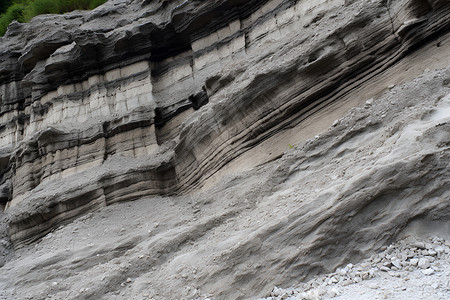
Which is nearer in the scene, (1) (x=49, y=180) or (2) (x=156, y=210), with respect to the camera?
(2) (x=156, y=210)

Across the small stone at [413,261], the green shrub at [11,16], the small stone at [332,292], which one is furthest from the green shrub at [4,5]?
the small stone at [413,261]

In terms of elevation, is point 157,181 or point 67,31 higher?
point 67,31

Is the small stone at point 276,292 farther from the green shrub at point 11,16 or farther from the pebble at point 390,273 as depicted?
the green shrub at point 11,16

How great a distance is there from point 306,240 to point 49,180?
28.0 feet

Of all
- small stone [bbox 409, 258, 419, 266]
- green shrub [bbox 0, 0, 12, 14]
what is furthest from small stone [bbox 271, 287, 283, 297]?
green shrub [bbox 0, 0, 12, 14]

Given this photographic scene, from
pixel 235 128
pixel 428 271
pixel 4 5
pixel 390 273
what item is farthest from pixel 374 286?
pixel 4 5

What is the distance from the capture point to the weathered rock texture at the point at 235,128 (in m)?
4.66

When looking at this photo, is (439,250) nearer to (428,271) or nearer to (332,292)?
(428,271)

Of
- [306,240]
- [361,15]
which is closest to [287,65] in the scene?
[361,15]

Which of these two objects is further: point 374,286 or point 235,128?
point 235,128

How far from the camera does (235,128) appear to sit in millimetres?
7938

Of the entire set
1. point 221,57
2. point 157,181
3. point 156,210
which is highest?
point 221,57

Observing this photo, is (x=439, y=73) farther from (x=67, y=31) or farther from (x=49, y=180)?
(x=67, y=31)

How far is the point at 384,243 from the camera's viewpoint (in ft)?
13.9
